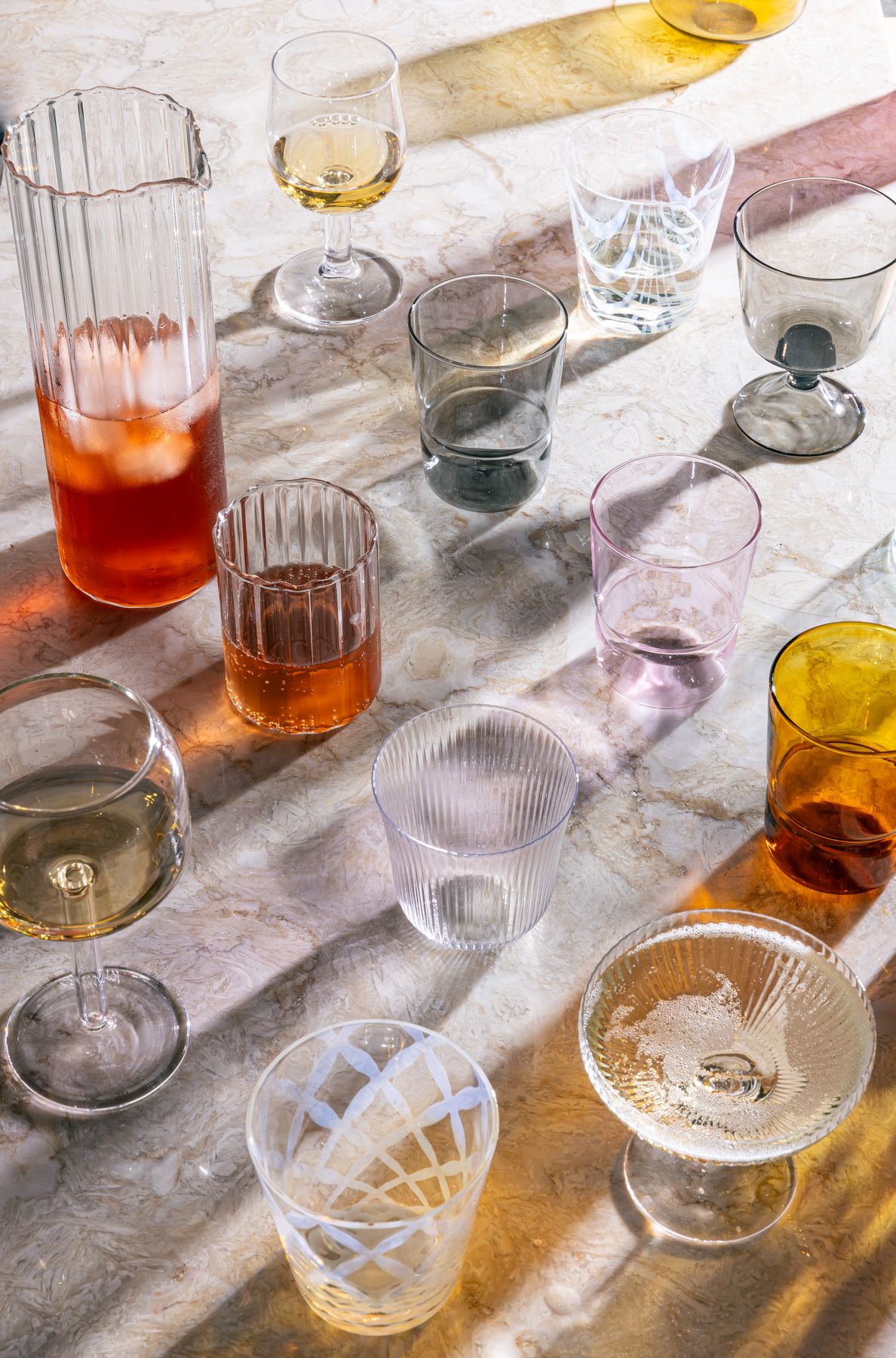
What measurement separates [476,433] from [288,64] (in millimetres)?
380

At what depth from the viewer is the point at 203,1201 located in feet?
2.57

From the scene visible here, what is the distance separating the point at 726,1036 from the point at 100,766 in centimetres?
36

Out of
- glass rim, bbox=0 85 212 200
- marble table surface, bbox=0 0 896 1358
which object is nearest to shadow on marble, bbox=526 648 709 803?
marble table surface, bbox=0 0 896 1358

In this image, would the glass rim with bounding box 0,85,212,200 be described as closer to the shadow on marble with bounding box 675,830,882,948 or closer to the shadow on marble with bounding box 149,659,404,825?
the shadow on marble with bounding box 149,659,404,825

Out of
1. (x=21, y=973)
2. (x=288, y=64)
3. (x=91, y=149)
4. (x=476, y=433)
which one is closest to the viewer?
(x=21, y=973)

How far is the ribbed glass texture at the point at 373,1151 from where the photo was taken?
700 millimetres

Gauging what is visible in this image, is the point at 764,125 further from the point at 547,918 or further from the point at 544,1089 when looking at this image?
the point at 544,1089

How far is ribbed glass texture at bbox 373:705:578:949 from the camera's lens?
0.87 metres

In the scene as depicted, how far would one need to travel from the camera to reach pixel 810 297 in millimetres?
1147

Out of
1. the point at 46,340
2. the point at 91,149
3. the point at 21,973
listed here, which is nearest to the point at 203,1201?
the point at 21,973

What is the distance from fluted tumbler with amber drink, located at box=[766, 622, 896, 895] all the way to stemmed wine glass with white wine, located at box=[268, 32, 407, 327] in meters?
0.51

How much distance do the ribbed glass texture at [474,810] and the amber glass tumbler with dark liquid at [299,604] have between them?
8 cm

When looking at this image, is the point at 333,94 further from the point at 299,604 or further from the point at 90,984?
the point at 90,984

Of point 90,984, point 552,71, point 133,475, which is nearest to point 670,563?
point 133,475
